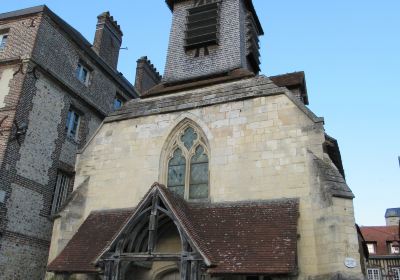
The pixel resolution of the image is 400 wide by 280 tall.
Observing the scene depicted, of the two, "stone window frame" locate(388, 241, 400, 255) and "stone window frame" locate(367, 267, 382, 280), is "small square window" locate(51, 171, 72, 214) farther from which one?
"stone window frame" locate(388, 241, 400, 255)

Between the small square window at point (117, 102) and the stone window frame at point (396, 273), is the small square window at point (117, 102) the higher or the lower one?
the higher one

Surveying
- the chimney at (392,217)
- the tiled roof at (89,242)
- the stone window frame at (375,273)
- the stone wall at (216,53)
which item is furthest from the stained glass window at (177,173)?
the chimney at (392,217)

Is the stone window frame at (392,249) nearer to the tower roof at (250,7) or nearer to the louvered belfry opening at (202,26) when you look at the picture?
the tower roof at (250,7)

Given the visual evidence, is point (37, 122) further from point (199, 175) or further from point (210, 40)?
point (210, 40)

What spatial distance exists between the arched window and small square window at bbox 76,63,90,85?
6602 mm

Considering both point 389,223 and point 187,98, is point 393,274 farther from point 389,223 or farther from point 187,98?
point 187,98

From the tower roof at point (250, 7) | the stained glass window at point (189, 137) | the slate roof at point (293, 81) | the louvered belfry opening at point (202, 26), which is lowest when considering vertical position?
the stained glass window at point (189, 137)

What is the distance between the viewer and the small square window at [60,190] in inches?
541

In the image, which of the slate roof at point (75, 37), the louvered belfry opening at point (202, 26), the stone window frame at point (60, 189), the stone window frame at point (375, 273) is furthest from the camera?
the stone window frame at point (375, 273)

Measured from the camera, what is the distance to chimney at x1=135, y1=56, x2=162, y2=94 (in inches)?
822

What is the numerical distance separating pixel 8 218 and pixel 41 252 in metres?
1.83

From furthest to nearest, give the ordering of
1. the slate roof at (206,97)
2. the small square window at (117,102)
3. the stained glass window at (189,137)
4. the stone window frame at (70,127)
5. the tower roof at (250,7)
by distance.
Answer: the small square window at (117,102)
the tower roof at (250,7)
the stone window frame at (70,127)
the stained glass window at (189,137)
the slate roof at (206,97)

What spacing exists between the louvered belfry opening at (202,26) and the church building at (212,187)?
79mm

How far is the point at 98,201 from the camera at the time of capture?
11.3 m
